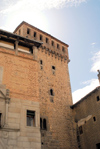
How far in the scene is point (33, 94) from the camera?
40.5 ft

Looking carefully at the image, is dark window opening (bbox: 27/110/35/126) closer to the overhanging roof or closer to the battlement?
the overhanging roof

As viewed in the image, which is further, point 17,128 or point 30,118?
point 30,118

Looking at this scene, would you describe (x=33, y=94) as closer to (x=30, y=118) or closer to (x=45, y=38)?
(x=30, y=118)

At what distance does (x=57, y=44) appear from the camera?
26094 mm

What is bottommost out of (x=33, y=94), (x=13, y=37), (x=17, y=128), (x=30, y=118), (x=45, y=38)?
(x=17, y=128)

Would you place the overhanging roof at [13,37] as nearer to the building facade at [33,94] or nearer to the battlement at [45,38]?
the building facade at [33,94]

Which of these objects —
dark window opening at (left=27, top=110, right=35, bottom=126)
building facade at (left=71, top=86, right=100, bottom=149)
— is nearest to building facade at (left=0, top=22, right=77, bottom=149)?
dark window opening at (left=27, top=110, right=35, bottom=126)

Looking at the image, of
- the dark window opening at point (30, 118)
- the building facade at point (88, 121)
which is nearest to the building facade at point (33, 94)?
the dark window opening at point (30, 118)

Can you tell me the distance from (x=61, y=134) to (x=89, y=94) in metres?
4.97

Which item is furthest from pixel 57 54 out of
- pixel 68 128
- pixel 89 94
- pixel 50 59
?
pixel 68 128

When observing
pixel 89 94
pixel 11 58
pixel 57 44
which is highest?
pixel 57 44

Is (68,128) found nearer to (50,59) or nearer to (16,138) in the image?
(50,59)

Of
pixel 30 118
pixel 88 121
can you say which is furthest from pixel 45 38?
pixel 30 118

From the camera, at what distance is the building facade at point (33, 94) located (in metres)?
10.7
